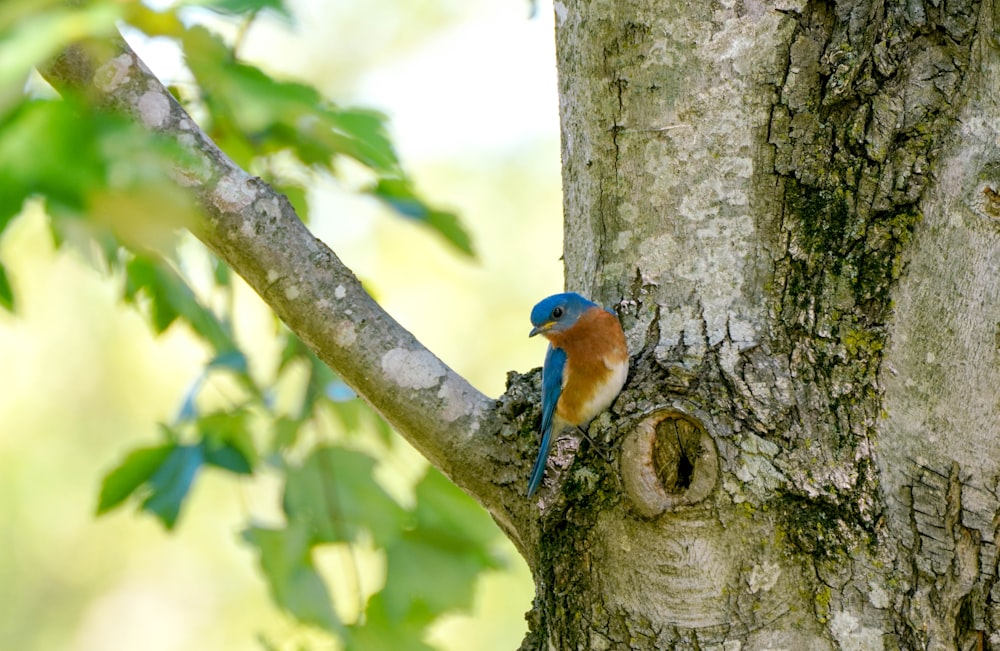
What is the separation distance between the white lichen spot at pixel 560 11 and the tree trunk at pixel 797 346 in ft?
0.81

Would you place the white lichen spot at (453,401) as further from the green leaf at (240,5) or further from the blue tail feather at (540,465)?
the green leaf at (240,5)

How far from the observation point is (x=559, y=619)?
216 centimetres

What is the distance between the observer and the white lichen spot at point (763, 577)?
2039mm

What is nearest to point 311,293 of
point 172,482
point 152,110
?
point 152,110

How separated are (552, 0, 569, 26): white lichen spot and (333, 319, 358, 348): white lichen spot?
1.07 metres

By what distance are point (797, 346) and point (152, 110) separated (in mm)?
1668

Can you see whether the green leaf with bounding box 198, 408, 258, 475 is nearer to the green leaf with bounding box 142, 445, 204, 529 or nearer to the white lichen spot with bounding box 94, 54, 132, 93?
the green leaf with bounding box 142, 445, 204, 529

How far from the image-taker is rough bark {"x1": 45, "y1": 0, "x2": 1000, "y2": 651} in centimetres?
206

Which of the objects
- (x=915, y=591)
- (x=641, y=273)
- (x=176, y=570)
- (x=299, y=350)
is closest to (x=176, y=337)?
(x=176, y=570)

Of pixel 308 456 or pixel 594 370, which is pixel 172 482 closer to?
pixel 308 456

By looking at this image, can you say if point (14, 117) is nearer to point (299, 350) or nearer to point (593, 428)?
point (593, 428)

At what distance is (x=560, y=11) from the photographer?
8.86 ft

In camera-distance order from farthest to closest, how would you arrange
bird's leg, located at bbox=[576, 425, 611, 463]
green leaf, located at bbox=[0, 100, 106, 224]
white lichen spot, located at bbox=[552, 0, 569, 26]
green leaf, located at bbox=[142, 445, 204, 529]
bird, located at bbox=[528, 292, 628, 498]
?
green leaf, located at bbox=[142, 445, 204, 529], white lichen spot, located at bbox=[552, 0, 569, 26], bird, located at bbox=[528, 292, 628, 498], bird's leg, located at bbox=[576, 425, 611, 463], green leaf, located at bbox=[0, 100, 106, 224]

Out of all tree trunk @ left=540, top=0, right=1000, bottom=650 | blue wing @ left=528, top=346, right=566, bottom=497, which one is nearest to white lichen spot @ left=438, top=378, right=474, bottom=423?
blue wing @ left=528, top=346, right=566, bottom=497
